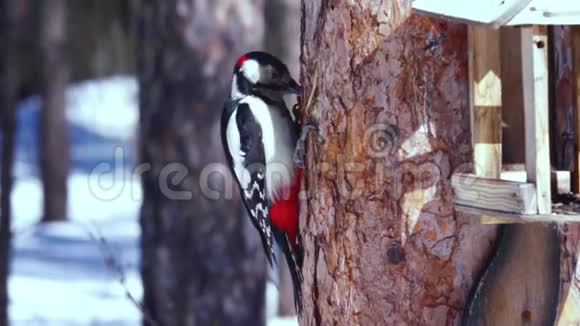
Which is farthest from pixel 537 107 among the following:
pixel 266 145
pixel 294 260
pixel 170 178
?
pixel 170 178

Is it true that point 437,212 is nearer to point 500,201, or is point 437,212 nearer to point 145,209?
point 500,201

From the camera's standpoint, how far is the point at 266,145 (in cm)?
344

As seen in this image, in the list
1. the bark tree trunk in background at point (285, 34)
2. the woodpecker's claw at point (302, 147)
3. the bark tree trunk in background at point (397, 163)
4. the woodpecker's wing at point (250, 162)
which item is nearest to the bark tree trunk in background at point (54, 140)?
the bark tree trunk in background at point (285, 34)

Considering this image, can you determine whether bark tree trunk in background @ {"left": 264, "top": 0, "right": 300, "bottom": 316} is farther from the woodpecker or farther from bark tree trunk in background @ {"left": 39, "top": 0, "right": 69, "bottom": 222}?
the woodpecker

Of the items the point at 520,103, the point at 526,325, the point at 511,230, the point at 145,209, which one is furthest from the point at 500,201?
the point at 145,209

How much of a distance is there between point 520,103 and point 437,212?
478 millimetres

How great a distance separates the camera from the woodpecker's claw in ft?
9.12

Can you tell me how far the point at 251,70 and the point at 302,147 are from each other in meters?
0.64

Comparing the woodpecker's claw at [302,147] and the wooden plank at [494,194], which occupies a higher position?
the woodpecker's claw at [302,147]

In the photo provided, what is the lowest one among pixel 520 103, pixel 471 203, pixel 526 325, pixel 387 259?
pixel 526 325

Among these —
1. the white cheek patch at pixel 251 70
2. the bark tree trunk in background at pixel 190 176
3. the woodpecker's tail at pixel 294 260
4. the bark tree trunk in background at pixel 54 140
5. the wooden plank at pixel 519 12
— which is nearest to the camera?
the wooden plank at pixel 519 12

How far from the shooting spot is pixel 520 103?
2754 mm

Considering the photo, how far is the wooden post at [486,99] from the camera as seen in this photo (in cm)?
235

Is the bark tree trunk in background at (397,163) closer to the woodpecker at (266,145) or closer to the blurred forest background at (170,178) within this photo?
the woodpecker at (266,145)
